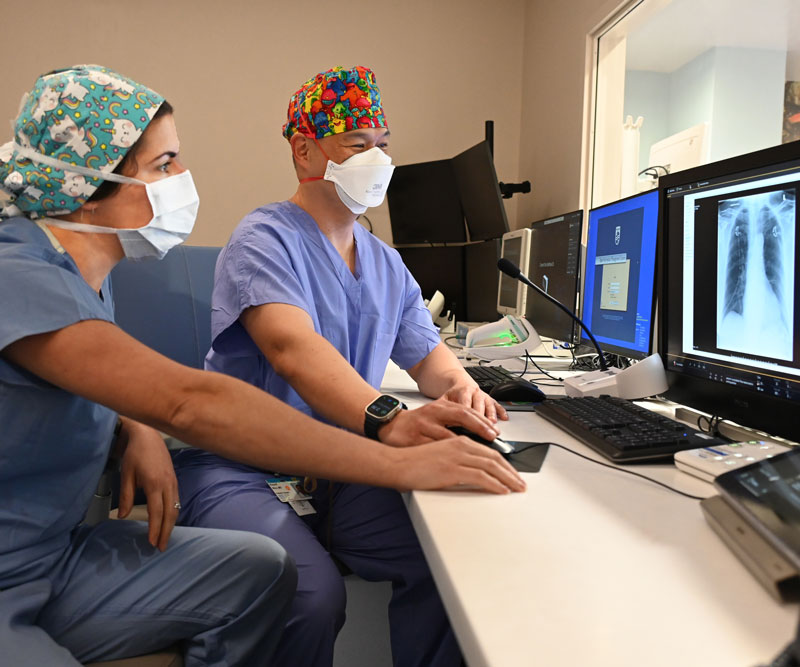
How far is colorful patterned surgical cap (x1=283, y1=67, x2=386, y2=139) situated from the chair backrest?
19.0 inches

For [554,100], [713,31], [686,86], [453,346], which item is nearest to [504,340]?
[453,346]

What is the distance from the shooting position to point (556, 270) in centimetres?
194

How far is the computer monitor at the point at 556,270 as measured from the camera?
182cm

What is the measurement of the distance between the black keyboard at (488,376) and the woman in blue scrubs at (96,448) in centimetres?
61

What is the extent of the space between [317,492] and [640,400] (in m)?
0.70

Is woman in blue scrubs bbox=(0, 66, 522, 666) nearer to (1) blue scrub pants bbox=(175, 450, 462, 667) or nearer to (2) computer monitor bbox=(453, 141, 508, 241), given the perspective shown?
(1) blue scrub pants bbox=(175, 450, 462, 667)

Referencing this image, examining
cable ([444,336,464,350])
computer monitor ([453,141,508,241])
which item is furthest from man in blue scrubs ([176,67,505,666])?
computer monitor ([453,141,508,241])

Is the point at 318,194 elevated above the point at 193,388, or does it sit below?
above

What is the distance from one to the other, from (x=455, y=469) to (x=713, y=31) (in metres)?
3.49

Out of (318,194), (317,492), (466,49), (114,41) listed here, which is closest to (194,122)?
(114,41)

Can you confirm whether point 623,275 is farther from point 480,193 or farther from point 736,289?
point 480,193

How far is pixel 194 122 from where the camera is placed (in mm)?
3297

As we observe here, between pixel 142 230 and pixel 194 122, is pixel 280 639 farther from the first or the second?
pixel 194 122

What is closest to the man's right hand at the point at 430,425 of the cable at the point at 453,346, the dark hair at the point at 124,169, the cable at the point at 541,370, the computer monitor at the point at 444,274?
the dark hair at the point at 124,169
